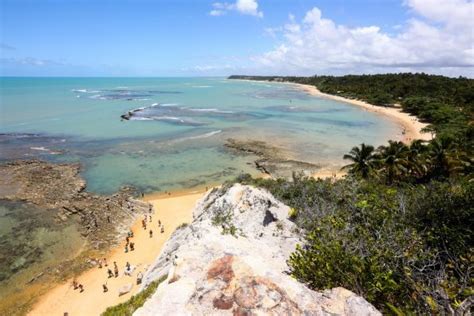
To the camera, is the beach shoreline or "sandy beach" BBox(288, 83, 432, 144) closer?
the beach shoreline

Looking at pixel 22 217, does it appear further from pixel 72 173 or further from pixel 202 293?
pixel 202 293

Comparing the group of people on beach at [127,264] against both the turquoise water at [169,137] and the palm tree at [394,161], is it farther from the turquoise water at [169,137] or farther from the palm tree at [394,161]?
the palm tree at [394,161]

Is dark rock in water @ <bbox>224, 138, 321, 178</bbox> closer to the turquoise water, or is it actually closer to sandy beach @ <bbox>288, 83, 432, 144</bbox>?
the turquoise water

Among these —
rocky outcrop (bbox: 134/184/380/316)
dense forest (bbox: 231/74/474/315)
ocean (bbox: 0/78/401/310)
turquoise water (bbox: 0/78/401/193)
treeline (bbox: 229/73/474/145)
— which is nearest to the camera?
rocky outcrop (bbox: 134/184/380/316)

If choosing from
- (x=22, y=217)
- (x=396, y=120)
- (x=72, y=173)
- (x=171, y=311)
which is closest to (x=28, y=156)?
(x=72, y=173)

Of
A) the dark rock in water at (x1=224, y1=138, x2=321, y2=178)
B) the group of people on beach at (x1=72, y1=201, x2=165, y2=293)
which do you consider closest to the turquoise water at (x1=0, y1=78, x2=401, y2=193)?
the dark rock in water at (x1=224, y1=138, x2=321, y2=178)

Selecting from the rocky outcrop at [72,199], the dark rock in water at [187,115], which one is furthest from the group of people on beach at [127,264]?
the dark rock in water at [187,115]

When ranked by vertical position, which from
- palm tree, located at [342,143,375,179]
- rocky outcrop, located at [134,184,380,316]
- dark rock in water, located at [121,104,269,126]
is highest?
rocky outcrop, located at [134,184,380,316]
